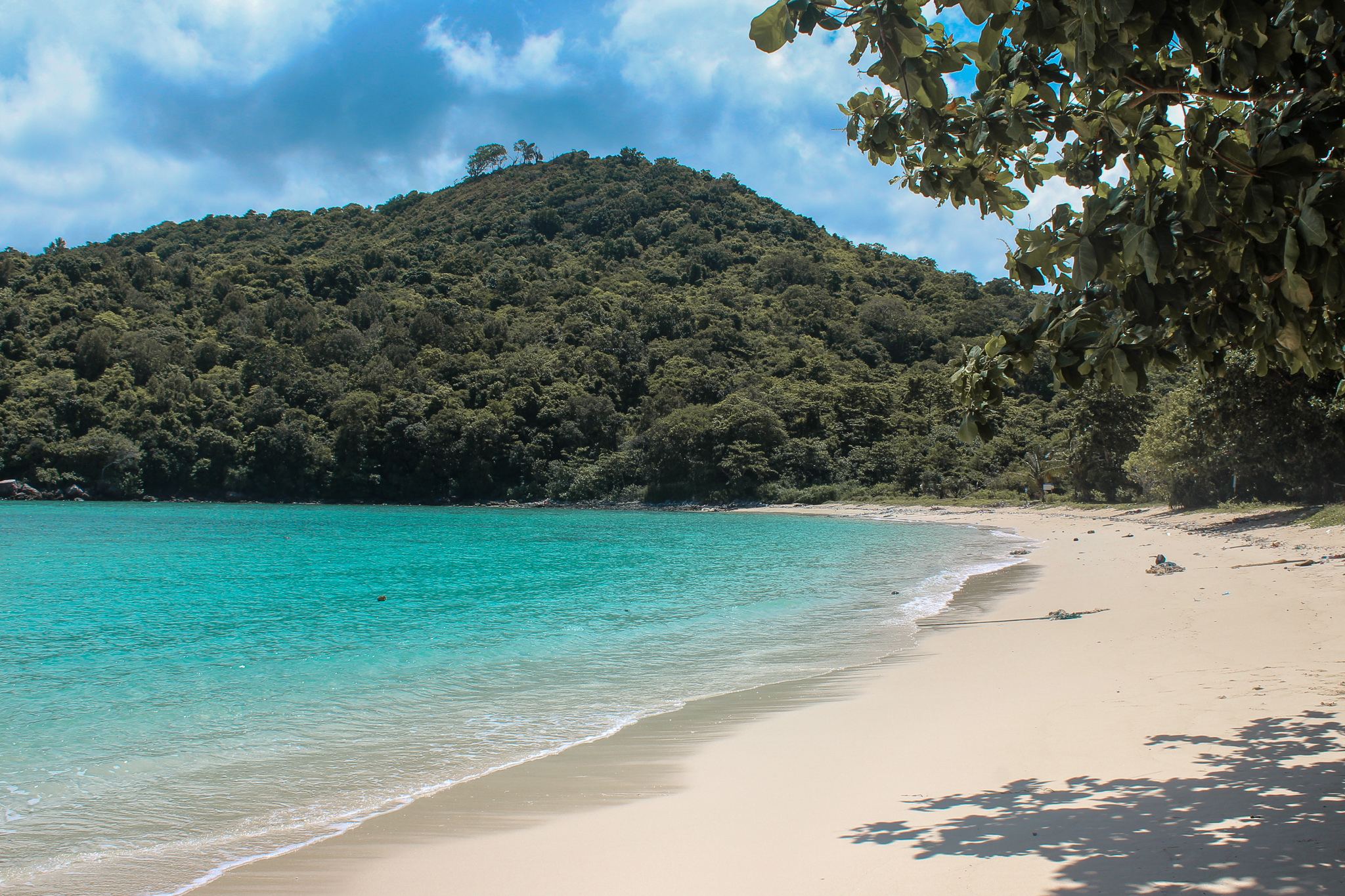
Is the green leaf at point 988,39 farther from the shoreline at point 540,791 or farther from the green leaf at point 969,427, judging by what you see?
Result: the shoreline at point 540,791

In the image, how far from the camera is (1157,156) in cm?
308

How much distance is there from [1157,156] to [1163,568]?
48.1ft

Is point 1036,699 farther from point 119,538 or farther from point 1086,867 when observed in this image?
point 119,538

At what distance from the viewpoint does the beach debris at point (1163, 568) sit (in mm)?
14859

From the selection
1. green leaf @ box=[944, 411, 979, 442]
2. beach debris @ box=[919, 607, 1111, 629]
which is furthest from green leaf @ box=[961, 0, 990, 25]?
beach debris @ box=[919, 607, 1111, 629]

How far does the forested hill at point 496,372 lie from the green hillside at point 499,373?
0.89 feet

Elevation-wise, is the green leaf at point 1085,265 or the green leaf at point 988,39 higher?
the green leaf at point 988,39

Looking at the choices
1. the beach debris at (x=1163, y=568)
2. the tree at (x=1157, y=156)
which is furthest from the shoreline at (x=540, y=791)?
the beach debris at (x=1163, y=568)

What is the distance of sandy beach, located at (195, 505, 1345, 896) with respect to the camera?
339 centimetres

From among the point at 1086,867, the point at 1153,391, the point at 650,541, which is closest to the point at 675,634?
the point at 1086,867

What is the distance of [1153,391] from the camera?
4166cm

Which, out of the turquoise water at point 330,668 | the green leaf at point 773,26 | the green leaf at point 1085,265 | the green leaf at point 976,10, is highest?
the green leaf at point 773,26

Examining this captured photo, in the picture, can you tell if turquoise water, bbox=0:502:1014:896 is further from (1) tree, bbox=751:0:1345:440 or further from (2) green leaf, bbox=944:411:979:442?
(1) tree, bbox=751:0:1345:440

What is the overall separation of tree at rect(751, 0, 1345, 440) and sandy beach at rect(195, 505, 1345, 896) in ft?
6.37
